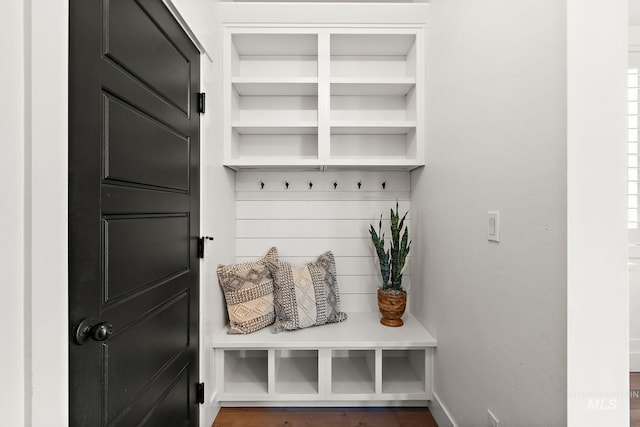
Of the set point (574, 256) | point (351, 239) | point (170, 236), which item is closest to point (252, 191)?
point (351, 239)

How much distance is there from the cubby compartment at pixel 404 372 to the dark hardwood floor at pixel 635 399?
1.04m

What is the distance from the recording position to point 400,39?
6.66 ft

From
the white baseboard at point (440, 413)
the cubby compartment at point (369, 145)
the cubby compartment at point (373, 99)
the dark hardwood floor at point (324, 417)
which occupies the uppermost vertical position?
the cubby compartment at point (373, 99)

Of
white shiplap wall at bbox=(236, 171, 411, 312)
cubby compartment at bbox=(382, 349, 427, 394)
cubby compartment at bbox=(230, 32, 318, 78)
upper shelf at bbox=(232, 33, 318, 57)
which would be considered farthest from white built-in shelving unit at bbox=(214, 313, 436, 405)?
upper shelf at bbox=(232, 33, 318, 57)

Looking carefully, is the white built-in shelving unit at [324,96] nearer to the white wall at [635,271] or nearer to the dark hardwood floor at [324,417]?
the dark hardwood floor at [324,417]

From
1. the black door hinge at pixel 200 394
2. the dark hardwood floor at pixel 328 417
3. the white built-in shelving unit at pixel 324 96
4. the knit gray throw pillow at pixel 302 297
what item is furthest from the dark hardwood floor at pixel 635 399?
the black door hinge at pixel 200 394

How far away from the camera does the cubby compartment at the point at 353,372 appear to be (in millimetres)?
1914

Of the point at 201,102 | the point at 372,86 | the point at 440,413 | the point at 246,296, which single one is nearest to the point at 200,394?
the point at 246,296

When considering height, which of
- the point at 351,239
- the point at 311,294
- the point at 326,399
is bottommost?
the point at 326,399

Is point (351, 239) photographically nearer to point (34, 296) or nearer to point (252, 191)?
point (252, 191)

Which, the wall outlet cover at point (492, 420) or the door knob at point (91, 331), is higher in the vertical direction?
the door knob at point (91, 331)

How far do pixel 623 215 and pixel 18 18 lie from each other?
1533mm

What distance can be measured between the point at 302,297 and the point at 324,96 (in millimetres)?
1303

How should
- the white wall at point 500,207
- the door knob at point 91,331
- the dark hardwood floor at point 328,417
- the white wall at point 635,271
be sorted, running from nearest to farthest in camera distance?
1. the door knob at point 91,331
2. the white wall at point 500,207
3. the dark hardwood floor at point 328,417
4. the white wall at point 635,271
